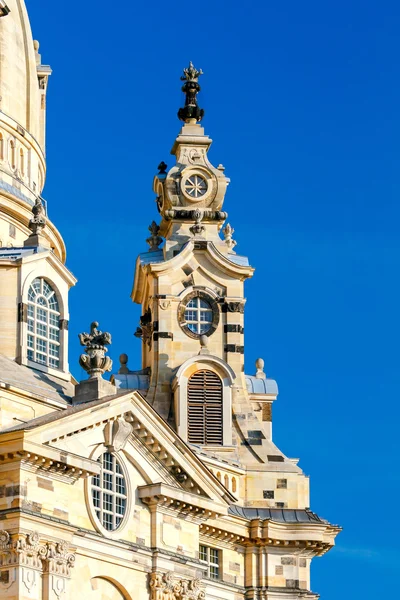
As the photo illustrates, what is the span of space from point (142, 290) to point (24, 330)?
44.6 ft

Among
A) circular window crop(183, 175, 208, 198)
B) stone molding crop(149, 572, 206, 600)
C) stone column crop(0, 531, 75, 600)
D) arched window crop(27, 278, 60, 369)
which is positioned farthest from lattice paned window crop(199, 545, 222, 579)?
circular window crop(183, 175, 208, 198)

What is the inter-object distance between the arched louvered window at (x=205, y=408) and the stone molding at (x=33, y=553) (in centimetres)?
1684

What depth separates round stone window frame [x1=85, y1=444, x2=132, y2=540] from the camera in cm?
7319

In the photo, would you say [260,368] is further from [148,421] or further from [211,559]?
[148,421]

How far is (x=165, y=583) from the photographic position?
76000 millimetres

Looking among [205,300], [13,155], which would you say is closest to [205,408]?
[205,300]

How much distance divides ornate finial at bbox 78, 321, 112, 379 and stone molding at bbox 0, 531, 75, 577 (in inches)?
295

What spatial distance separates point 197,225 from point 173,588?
20528 mm

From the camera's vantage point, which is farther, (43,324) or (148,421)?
(43,324)

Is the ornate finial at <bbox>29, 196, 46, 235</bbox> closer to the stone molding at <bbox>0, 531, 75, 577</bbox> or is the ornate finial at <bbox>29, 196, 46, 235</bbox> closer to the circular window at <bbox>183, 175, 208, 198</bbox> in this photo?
the circular window at <bbox>183, 175, 208, 198</bbox>

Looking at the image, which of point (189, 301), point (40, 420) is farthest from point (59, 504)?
point (189, 301)

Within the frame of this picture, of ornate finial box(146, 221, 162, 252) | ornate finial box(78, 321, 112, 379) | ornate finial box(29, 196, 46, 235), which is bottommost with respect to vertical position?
ornate finial box(78, 321, 112, 379)

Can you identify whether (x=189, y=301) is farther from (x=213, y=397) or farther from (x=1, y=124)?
(x=1, y=124)

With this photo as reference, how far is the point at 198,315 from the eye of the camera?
90.3m
